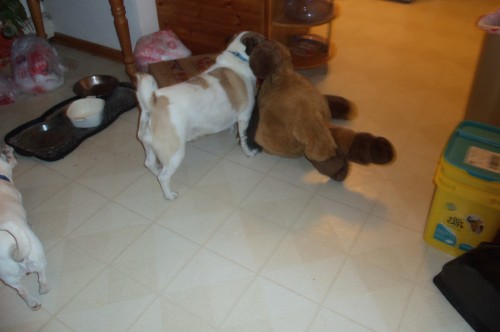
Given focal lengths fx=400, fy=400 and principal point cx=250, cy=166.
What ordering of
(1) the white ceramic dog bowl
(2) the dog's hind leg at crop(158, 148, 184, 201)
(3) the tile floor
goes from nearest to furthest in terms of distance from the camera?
1. (3) the tile floor
2. (2) the dog's hind leg at crop(158, 148, 184, 201)
3. (1) the white ceramic dog bowl

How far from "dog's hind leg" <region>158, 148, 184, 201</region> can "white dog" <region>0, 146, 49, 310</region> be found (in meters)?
0.55

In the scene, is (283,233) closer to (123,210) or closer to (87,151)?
(123,210)

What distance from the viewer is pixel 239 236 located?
5.48 ft

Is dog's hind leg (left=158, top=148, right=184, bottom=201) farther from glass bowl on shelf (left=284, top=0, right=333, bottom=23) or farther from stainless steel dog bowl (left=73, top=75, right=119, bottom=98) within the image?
glass bowl on shelf (left=284, top=0, right=333, bottom=23)

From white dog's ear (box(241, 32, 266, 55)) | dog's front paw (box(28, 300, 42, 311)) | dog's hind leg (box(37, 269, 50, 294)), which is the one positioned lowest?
dog's front paw (box(28, 300, 42, 311))

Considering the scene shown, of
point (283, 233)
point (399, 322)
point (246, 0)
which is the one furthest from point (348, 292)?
point (246, 0)

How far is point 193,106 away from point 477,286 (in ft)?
4.02

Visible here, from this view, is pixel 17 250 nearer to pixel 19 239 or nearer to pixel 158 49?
pixel 19 239

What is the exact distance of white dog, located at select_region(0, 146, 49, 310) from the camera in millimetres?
1258

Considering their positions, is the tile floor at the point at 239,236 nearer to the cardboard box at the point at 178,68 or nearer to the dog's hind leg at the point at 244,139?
the dog's hind leg at the point at 244,139

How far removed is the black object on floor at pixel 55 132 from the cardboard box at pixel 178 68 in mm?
277

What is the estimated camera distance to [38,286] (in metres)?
1.51

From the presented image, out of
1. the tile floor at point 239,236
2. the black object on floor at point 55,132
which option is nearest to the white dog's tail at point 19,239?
the tile floor at point 239,236

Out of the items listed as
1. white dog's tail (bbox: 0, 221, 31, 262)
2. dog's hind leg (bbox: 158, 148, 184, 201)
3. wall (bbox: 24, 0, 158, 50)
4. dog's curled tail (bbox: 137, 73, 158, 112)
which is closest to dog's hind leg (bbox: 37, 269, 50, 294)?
white dog's tail (bbox: 0, 221, 31, 262)
